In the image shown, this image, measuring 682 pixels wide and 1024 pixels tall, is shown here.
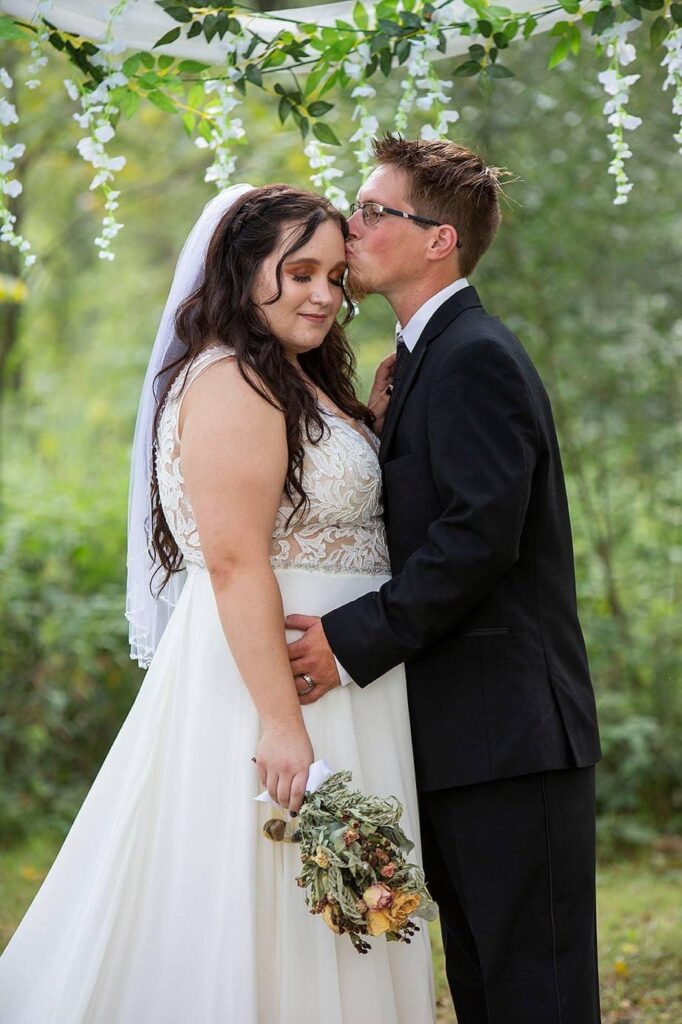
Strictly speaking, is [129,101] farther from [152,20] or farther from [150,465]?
[150,465]

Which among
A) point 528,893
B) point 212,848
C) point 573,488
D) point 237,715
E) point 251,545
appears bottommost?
point 528,893

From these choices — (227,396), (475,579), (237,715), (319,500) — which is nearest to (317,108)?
(227,396)

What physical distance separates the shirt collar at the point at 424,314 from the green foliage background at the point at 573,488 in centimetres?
301

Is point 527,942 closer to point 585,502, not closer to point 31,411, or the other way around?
point 585,502

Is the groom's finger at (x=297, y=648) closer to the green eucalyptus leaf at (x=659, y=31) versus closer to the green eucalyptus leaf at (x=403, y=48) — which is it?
the green eucalyptus leaf at (x=403, y=48)

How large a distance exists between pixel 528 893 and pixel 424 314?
140 cm

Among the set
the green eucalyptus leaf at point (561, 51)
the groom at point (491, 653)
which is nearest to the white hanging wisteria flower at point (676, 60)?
the green eucalyptus leaf at point (561, 51)

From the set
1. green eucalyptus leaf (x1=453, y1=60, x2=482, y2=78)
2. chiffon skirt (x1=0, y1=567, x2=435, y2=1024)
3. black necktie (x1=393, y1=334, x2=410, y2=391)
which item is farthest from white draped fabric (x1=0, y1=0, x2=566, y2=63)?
chiffon skirt (x1=0, y1=567, x2=435, y2=1024)

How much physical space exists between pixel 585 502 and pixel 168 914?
433cm

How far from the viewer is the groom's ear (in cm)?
283

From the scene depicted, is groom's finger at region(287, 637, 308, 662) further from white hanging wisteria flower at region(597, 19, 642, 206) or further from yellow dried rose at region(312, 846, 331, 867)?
white hanging wisteria flower at region(597, 19, 642, 206)

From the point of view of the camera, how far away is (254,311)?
2664 mm

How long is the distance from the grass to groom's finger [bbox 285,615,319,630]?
2.21m

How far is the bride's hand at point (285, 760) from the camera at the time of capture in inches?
96.9
